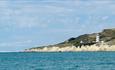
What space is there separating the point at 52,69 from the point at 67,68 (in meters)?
4.04

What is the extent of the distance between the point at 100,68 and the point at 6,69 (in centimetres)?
1816

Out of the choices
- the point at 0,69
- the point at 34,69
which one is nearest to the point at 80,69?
the point at 34,69

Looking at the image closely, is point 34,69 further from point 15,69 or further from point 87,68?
point 87,68

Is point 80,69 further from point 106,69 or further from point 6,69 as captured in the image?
point 6,69

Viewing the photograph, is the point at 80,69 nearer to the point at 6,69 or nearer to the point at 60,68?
the point at 60,68

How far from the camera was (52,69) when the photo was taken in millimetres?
96250

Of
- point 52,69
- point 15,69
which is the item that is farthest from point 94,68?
point 15,69

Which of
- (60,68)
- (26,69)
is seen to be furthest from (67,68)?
(26,69)

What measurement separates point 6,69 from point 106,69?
1997cm

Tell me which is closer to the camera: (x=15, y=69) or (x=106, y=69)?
(x=106, y=69)

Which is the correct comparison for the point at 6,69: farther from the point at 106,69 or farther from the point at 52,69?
the point at 106,69

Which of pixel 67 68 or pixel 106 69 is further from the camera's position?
pixel 67 68

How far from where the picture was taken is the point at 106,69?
92.0 meters

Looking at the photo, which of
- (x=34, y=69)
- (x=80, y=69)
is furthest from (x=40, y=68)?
(x=80, y=69)
